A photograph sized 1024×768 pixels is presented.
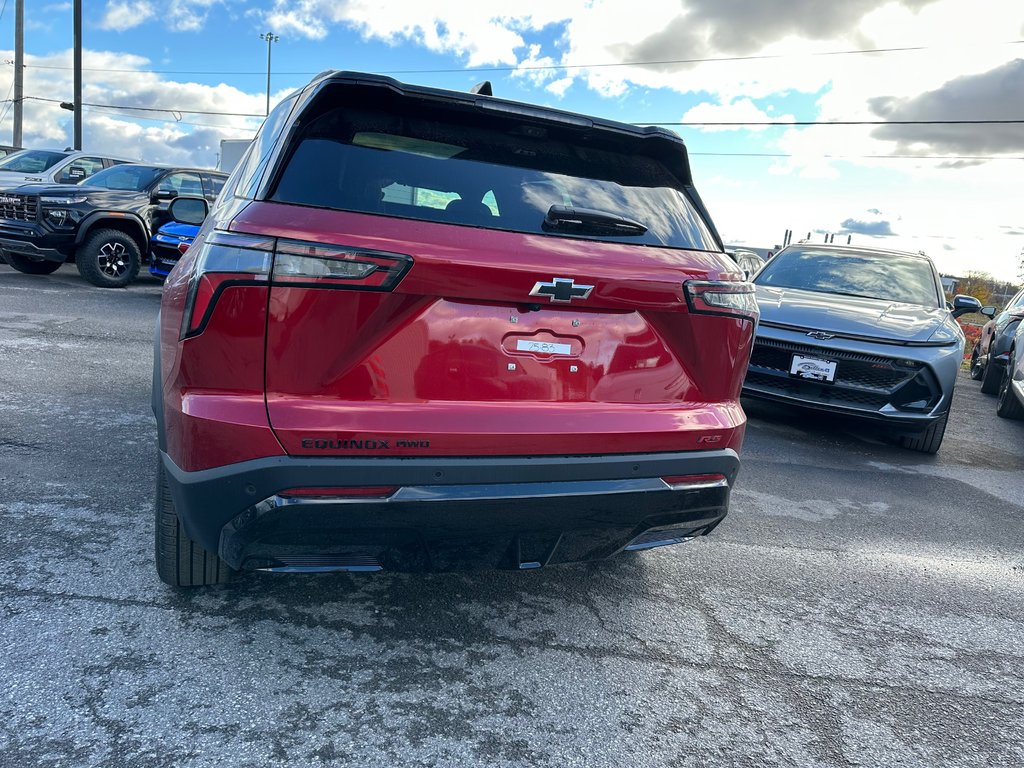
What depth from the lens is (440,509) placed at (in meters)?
2.08

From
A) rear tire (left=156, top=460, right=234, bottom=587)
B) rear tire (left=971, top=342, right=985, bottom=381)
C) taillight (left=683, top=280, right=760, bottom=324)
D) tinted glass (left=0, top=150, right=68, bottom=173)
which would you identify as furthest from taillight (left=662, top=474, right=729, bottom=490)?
tinted glass (left=0, top=150, right=68, bottom=173)

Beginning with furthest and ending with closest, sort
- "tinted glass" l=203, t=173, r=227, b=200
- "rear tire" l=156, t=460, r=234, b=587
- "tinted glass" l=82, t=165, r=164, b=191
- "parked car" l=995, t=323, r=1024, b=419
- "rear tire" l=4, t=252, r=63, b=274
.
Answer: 1. "tinted glass" l=203, t=173, r=227, b=200
2. "rear tire" l=4, t=252, r=63, b=274
3. "tinted glass" l=82, t=165, r=164, b=191
4. "parked car" l=995, t=323, r=1024, b=419
5. "rear tire" l=156, t=460, r=234, b=587

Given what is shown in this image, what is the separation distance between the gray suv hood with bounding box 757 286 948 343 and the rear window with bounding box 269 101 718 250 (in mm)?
3435

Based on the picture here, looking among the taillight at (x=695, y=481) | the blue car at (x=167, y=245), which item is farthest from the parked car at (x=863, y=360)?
the blue car at (x=167, y=245)

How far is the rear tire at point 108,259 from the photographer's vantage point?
34.6ft

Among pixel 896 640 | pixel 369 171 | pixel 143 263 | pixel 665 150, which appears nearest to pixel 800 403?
pixel 896 640

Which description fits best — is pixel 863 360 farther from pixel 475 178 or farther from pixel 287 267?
pixel 287 267

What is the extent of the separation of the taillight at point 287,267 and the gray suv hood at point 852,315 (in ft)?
14.5

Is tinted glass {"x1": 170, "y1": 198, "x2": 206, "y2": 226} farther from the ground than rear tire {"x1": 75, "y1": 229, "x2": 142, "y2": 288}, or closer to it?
farther from the ground

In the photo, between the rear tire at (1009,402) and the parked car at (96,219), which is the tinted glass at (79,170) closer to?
the parked car at (96,219)

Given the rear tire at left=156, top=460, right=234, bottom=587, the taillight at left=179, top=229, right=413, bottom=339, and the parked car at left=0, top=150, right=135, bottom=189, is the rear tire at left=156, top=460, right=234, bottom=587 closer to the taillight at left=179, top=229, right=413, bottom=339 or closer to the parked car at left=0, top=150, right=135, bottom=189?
the taillight at left=179, top=229, right=413, bottom=339

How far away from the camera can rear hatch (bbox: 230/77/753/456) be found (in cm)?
200

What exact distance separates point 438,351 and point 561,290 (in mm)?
388

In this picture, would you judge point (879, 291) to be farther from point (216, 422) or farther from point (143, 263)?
point (143, 263)
